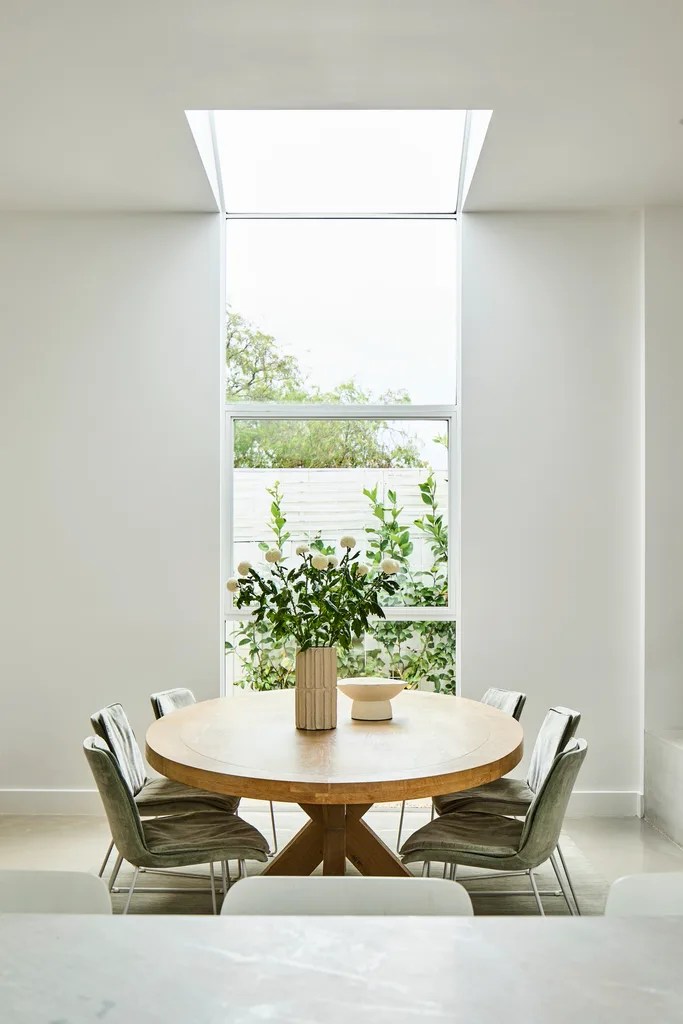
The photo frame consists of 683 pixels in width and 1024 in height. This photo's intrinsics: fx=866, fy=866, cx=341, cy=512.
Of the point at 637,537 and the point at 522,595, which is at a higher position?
the point at 637,537

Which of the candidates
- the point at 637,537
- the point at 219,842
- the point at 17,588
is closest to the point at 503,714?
the point at 219,842

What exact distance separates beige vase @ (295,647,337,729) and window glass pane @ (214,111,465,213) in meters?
2.79

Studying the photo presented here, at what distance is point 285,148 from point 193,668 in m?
2.83

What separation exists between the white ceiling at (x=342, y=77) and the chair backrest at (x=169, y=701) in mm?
2452

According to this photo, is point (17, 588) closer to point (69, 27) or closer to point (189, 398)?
point (189, 398)

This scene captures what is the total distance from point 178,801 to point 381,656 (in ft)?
5.76

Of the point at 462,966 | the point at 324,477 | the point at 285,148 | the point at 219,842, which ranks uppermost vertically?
the point at 285,148

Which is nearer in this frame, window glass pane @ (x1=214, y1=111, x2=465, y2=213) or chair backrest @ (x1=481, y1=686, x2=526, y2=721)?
chair backrest @ (x1=481, y1=686, x2=526, y2=721)

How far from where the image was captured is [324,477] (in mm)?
4812

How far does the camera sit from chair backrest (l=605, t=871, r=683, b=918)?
4.83 ft

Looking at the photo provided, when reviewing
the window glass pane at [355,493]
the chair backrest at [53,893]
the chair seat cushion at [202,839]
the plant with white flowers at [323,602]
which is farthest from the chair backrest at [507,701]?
the chair backrest at [53,893]

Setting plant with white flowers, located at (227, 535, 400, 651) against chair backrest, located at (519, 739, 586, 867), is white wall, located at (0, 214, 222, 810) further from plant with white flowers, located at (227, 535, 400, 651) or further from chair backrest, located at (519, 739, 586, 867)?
chair backrest, located at (519, 739, 586, 867)

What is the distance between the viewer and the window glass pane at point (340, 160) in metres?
4.57

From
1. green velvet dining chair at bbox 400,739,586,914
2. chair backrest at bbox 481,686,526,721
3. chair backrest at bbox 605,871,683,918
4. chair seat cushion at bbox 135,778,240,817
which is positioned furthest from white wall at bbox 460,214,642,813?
chair backrest at bbox 605,871,683,918
